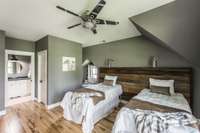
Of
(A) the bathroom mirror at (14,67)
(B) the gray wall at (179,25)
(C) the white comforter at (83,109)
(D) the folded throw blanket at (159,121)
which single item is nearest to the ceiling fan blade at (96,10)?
(B) the gray wall at (179,25)

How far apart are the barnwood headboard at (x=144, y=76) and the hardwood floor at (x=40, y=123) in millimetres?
1271

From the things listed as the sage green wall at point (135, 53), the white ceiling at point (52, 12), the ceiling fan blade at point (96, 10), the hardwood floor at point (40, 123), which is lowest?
the hardwood floor at point (40, 123)

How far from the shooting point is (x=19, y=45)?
439 cm

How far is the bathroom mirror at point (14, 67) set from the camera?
507 centimetres

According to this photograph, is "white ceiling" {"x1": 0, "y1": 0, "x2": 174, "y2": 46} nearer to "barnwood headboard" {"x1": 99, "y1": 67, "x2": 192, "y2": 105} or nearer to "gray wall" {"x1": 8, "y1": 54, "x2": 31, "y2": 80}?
"barnwood headboard" {"x1": 99, "y1": 67, "x2": 192, "y2": 105}

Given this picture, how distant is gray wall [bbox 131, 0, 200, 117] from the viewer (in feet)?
7.07

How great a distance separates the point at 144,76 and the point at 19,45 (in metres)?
5.18

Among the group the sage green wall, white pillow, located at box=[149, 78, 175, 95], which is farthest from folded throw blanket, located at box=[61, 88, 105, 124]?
the sage green wall

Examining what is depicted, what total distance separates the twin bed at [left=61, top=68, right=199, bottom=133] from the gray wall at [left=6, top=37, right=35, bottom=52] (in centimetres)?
317

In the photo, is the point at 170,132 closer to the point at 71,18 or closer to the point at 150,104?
the point at 150,104

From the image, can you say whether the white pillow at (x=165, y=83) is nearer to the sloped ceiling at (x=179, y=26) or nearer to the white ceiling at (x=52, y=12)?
the sloped ceiling at (x=179, y=26)

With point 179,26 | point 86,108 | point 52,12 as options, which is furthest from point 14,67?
point 179,26

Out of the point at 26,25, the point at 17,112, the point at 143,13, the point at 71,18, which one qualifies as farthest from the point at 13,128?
the point at 143,13

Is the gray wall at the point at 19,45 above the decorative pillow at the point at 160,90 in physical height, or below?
above
